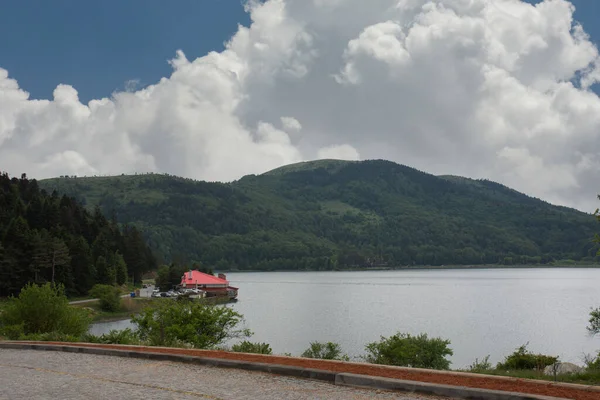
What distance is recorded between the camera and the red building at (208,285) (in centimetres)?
12650

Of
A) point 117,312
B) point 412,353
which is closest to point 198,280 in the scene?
point 117,312

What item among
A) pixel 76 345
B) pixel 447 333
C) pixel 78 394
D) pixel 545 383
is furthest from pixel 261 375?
pixel 447 333

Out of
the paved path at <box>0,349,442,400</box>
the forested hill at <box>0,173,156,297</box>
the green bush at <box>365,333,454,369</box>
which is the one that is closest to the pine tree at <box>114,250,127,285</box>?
the forested hill at <box>0,173,156,297</box>

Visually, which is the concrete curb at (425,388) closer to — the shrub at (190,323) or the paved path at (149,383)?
the paved path at (149,383)

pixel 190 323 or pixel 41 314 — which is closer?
pixel 190 323

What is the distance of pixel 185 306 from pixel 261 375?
17.4m

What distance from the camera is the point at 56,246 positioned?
83.6 metres

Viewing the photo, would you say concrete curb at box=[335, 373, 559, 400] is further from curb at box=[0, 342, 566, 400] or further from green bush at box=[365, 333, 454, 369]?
green bush at box=[365, 333, 454, 369]

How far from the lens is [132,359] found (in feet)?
64.4

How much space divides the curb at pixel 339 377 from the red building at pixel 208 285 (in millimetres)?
105248

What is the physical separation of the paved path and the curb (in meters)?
0.31

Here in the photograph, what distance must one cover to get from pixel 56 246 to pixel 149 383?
2982 inches

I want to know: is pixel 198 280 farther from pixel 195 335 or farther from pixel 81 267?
pixel 195 335

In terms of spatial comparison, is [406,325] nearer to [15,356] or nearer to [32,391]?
[15,356]
